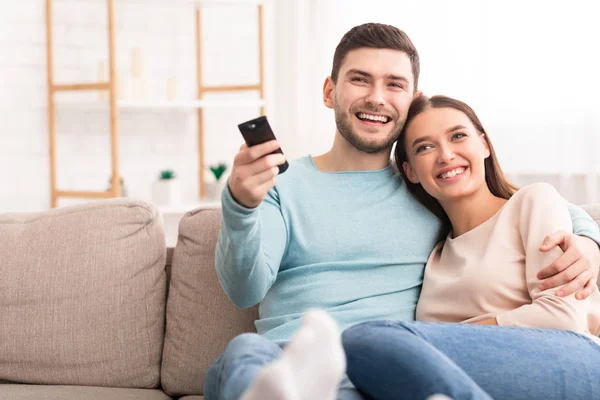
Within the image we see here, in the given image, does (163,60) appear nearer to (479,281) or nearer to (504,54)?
(504,54)

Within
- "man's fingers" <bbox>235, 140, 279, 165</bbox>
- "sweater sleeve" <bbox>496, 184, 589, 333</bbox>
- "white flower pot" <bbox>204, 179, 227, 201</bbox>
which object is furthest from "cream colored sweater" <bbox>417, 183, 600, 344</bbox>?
"white flower pot" <bbox>204, 179, 227, 201</bbox>

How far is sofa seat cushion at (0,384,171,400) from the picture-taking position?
5.57ft

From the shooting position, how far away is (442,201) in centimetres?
172

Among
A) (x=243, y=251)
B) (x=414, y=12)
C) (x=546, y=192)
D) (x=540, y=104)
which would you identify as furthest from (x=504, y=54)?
(x=243, y=251)

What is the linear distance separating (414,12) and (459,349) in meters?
2.34

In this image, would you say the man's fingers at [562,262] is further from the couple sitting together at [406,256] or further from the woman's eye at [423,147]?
the woman's eye at [423,147]

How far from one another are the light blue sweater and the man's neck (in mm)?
29

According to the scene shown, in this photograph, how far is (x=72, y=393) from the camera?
5.66 ft

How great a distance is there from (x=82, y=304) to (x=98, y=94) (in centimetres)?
186

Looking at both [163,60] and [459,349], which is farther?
[163,60]

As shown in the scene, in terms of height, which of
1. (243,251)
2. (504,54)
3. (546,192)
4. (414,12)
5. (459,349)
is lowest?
(459,349)

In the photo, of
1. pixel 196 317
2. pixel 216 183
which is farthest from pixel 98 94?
pixel 196 317

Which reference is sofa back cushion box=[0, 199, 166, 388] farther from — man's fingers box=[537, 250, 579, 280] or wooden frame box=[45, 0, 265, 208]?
wooden frame box=[45, 0, 265, 208]

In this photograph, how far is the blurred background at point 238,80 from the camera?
296 cm
